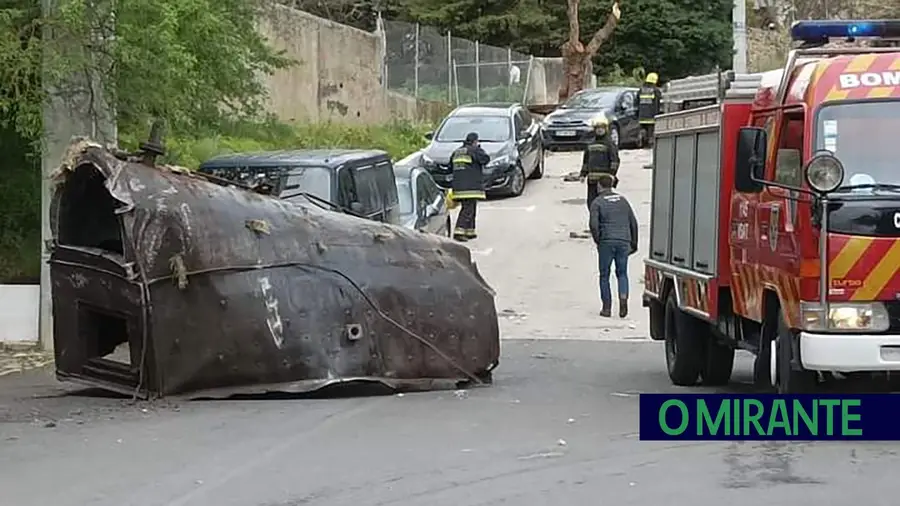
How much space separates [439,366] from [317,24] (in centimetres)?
2302

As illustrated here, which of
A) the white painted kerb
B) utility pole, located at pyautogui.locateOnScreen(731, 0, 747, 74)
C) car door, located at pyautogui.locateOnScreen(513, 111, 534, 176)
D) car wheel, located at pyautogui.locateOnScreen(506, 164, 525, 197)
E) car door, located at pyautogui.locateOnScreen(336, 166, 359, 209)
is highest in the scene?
utility pole, located at pyautogui.locateOnScreen(731, 0, 747, 74)

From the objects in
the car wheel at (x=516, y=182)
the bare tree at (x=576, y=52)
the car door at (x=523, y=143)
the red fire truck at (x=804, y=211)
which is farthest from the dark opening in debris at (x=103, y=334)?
the bare tree at (x=576, y=52)

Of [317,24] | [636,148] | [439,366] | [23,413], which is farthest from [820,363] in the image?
[636,148]

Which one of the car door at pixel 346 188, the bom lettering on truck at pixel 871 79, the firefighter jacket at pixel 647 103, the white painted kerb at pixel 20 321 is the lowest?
the white painted kerb at pixel 20 321

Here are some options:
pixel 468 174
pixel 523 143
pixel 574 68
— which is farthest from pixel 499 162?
pixel 574 68

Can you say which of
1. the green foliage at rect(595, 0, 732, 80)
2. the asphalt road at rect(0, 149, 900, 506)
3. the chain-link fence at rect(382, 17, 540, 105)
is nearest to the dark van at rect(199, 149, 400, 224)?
the asphalt road at rect(0, 149, 900, 506)

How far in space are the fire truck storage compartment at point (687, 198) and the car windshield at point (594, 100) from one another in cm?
2331

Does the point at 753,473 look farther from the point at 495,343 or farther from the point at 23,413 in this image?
the point at 23,413

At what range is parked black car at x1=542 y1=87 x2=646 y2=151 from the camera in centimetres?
3706

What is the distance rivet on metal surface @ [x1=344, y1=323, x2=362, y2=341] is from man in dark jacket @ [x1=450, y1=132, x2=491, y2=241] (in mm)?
12267

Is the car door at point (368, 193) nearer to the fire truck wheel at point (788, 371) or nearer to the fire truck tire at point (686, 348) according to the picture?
the fire truck tire at point (686, 348)

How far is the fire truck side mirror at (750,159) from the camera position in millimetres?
10445

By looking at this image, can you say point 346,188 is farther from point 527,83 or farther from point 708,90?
point 527,83

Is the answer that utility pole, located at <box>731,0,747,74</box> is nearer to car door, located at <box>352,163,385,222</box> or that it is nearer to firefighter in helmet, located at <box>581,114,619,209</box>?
firefighter in helmet, located at <box>581,114,619,209</box>
